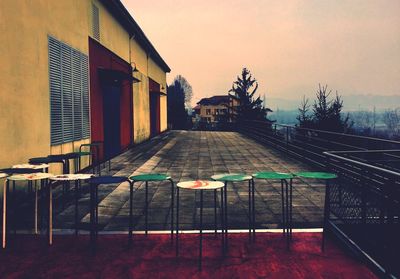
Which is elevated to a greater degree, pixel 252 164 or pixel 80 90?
pixel 80 90

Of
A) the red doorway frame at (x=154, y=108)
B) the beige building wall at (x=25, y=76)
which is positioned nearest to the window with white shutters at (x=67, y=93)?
the beige building wall at (x=25, y=76)

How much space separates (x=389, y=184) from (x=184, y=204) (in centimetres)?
388

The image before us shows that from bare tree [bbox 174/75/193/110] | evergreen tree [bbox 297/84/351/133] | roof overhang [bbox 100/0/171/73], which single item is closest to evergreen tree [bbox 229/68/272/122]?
evergreen tree [bbox 297/84/351/133]

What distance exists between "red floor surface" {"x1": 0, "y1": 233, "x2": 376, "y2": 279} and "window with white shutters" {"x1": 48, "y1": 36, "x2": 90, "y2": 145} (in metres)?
4.21

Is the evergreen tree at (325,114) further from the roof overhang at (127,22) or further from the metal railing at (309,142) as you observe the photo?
the roof overhang at (127,22)

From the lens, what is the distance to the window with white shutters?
796 cm

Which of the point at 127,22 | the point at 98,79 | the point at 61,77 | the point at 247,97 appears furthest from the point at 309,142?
the point at 247,97

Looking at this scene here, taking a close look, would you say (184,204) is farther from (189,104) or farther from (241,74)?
(189,104)

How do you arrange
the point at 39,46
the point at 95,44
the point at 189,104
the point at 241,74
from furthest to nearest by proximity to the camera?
the point at 189,104, the point at 241,74, the point at 95,44, the point at 39,46

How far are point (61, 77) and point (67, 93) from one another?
54 cm

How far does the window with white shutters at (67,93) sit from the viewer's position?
26.1ft

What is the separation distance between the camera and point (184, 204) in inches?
248

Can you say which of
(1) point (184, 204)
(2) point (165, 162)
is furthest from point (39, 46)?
(2) point (165, 162)

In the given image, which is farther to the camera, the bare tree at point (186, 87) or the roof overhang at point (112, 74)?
the bare tree at point (186, 87)
